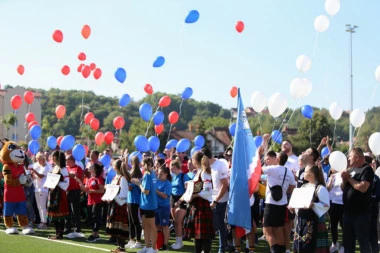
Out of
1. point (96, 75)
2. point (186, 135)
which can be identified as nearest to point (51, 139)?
point (96, 75)

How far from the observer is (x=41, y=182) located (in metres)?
14.1

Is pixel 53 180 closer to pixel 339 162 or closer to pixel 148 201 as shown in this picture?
pixel 148 201

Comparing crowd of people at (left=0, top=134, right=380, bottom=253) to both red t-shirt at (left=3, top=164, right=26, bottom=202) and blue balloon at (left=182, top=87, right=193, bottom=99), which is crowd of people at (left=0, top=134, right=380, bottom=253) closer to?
red t-shirt at (left=3, top=164, right=26, bottom=202)

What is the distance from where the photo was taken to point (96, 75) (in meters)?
19.1

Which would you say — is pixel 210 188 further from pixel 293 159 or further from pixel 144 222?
pixel 293 159

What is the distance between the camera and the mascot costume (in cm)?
1271

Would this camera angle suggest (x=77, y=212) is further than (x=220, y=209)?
Yes

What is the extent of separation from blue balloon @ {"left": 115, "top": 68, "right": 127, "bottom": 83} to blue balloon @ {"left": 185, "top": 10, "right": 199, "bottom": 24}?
9.32 ft

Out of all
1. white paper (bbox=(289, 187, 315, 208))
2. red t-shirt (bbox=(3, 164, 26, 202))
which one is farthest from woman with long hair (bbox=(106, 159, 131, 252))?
white paper (bbox=(289, 187, 315, 208))

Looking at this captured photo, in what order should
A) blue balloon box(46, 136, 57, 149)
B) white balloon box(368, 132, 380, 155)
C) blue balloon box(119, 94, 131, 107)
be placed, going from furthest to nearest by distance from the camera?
blue balloon box(46, 136, 57, 149) → blue balloon box(119, 94, 131, 107) → white balloon box(368, 132, 380, 155)

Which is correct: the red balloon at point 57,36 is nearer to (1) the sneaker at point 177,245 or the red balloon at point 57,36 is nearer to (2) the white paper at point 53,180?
(2) the white paper at point 53,180

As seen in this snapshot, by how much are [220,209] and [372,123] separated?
269 ft

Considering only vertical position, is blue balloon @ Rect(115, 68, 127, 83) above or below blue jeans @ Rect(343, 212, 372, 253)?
above

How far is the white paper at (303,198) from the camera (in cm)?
791
